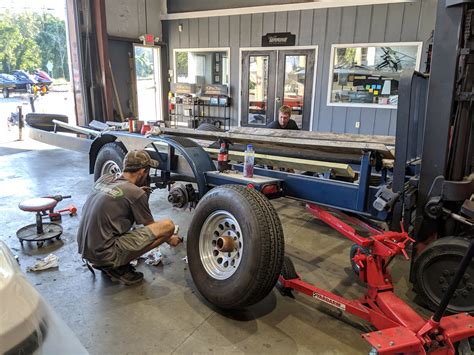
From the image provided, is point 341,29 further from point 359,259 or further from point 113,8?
point 359,259

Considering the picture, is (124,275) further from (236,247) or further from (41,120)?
(41,120)

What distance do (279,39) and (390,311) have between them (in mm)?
8275

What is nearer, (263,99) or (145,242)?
(145,242)

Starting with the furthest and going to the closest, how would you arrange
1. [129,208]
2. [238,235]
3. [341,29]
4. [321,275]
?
[341,29]
[321,275]
[129,208]
[238,235]

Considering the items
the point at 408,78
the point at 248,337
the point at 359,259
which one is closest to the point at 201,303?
the point at 248,337

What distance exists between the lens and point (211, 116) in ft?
35.7

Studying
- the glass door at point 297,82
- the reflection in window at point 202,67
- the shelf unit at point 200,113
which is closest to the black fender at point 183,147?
the glass door at point 297,82

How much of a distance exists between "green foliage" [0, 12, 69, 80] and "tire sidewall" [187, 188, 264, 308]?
7815 millimetres

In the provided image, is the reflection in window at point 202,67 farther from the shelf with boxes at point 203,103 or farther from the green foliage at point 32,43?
the green foliage at point 32,43

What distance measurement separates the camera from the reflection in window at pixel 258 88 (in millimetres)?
9781

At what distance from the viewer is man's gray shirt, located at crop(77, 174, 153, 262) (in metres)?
2.88

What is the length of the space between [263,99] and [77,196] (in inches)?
236

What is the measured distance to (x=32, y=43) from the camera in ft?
29.0

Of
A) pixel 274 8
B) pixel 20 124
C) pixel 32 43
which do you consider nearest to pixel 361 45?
pixel 274 8
